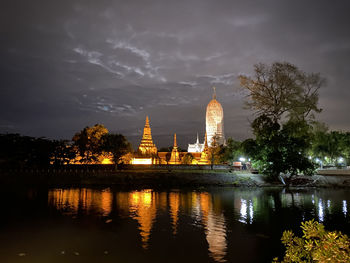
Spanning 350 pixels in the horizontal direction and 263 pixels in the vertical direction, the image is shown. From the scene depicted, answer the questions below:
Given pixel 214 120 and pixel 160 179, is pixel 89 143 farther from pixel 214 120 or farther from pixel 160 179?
pixel 214 120

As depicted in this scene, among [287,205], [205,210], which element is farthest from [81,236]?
[287,205]

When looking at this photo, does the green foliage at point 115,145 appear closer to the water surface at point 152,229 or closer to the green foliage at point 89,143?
the green foliage at point 89,143

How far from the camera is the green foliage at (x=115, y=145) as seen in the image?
50656mm

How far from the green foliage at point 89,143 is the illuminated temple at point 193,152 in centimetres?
1275

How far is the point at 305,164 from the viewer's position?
36156mm

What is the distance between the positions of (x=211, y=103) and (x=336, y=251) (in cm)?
8797

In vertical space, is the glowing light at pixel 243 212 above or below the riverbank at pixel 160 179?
below

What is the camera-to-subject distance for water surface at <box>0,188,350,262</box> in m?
11.2

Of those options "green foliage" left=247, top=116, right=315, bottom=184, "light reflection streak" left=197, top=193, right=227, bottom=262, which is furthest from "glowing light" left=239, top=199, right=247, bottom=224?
"green foliage" left=247, top=116, right=315, bottom=184

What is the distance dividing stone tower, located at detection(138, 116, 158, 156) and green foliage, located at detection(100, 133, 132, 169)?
744 inches

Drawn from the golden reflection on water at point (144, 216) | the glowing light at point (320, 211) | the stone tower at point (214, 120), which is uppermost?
the stone tower at point (214, 120)

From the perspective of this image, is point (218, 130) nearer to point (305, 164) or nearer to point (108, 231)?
point (305, 164)

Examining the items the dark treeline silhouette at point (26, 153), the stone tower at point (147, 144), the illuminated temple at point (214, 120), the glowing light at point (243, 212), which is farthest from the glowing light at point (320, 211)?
the illuminated temple at point (214, 120)

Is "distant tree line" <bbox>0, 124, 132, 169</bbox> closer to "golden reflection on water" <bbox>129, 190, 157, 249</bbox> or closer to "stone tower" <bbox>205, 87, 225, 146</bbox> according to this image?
"golden reflection on water" <bbox>129, 190, 157, 249</bbox>
